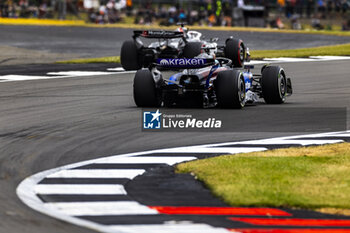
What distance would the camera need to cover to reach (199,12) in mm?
48344

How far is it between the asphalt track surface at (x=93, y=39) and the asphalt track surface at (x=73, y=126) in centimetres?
1144

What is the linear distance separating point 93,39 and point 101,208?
31.1 m

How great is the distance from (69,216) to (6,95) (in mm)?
11005

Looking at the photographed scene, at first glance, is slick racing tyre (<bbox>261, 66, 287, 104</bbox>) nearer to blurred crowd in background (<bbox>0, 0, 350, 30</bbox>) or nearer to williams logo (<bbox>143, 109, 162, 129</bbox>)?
williams logo (<bbox>143, 109, 162, 129</bbox>)

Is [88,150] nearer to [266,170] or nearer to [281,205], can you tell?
[266,170]

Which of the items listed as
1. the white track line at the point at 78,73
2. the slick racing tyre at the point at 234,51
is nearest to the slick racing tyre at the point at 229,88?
the slick racing tyre at the point at 234,51

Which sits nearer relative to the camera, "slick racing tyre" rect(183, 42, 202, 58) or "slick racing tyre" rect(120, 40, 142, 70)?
"slick racing tyre" rect(183, 42, 202, 58)

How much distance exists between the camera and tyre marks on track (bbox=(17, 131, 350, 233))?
25.9 ft

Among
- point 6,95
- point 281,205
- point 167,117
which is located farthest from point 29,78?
point 281,205

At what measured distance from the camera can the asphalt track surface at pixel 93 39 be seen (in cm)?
3428

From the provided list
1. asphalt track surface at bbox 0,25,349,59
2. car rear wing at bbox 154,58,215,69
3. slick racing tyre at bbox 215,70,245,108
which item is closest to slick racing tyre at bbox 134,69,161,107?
car rear wing at bbox 154,58,215,69

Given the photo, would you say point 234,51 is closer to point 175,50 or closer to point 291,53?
point 175,50

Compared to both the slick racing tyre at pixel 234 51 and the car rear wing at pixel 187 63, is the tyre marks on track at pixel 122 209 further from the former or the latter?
the slick racing tyre at pixel 234 51

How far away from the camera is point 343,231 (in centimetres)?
783
